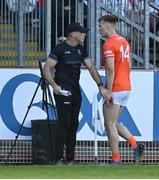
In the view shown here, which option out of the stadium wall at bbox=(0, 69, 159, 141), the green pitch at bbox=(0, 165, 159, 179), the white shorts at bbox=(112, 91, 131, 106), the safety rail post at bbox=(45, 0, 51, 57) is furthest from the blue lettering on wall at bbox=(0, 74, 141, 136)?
the white shorts at bbox=(112, 91, 131, 106)

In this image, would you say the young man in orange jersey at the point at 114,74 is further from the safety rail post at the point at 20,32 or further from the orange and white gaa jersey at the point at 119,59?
the safety rail post at the point at 20,32

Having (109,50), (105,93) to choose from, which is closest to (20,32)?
(109,50)

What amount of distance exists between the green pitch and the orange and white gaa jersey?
1069 millimetres

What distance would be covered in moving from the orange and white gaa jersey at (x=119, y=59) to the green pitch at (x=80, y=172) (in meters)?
1.07

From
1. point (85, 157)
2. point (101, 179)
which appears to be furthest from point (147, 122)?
point (101, 179)

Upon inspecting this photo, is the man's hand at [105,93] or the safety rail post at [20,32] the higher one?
the safety rail post at [20,32]

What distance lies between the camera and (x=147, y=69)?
11312 millimetres

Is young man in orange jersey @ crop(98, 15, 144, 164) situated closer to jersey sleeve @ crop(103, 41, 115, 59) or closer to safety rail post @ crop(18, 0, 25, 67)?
jersey sleeve @ crop(103, 41, 115, 59)

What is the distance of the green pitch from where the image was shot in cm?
842

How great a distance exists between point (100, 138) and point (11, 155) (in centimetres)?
139

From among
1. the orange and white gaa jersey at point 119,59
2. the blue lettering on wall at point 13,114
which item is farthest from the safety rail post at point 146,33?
the orange and white gaa jersey at point 119,59

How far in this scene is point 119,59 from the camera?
9.33 meters

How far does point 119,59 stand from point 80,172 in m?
1.59

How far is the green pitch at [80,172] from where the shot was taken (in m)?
8.42
